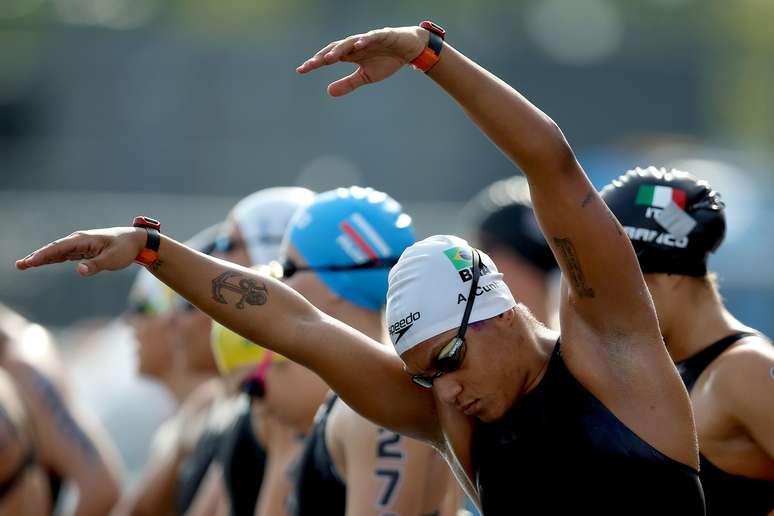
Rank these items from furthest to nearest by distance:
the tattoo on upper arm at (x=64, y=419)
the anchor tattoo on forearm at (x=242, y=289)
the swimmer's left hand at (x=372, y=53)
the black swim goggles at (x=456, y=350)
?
the tattoo on upper arm at (x=64, y=419) → the anchor tattoo on forearm at (x=242, y=289) → the black swim goggles at (x=456, y=350) → the swimmer's left hand at (x=372, y=53)

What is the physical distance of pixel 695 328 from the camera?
488 centimetres

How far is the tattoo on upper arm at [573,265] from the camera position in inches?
146

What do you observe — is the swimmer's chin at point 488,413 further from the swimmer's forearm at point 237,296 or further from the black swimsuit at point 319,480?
the black swimsuit at point 319,480

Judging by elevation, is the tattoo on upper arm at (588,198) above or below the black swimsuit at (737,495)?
above

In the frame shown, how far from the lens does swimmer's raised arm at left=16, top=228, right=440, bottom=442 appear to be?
157 inches

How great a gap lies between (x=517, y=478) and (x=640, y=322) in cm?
61

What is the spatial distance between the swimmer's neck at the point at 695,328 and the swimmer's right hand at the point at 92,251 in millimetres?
2072

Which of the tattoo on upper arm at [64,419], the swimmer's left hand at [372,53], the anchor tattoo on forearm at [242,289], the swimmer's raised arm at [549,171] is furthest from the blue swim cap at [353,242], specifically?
the tattoo on upper arm at [64,419]

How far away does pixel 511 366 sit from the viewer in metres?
3.99

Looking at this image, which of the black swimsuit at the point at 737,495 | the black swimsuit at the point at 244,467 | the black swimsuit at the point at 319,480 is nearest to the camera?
the black swimsuit at the point at 737,495

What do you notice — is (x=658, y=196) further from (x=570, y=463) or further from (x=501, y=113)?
(x=501, y=113)

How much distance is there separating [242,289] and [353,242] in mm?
1444

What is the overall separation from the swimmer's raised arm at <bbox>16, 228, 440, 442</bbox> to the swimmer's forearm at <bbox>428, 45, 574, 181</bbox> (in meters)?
0.95

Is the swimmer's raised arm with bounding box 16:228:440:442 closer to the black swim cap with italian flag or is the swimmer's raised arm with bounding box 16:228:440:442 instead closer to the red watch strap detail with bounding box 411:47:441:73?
the red watch strap detail with bounding box 411:47:441:73
